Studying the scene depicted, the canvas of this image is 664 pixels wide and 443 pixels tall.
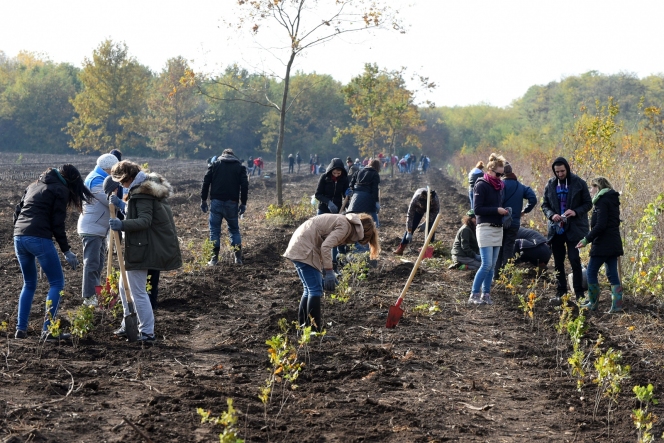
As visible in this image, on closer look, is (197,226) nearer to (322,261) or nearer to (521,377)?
(322,261)

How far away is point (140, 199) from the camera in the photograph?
711cm

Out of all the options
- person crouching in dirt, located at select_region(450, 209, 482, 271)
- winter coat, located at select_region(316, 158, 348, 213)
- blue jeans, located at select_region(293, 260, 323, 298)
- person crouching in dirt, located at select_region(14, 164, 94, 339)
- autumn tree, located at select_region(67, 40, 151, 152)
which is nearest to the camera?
person crouching in dirt, located at select_region(14, 164, 94, 339)

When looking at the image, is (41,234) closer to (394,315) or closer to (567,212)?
(394,315)

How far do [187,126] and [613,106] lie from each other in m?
57.4

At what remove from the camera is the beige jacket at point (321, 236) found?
22.9 ft

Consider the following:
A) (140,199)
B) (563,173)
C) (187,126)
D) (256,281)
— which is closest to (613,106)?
(563,173)

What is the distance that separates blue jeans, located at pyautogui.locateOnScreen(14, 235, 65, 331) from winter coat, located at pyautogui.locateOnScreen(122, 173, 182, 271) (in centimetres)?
67

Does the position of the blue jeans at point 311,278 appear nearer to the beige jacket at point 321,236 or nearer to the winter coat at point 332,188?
the beige jacket at point 321,236

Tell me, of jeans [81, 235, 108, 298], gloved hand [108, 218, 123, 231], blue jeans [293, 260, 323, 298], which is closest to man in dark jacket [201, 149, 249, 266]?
jeans [81, 235, 108, 298]

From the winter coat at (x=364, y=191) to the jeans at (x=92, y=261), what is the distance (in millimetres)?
4491

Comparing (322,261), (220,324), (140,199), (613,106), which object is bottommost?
(220,324)

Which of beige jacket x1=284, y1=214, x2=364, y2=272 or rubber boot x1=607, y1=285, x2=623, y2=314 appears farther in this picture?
rubber boot x1=607, y1=285, x2=623, y2=314

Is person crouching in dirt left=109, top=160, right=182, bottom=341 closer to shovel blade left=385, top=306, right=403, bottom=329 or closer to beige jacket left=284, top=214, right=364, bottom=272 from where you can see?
beige jacket left=284, top=214, right=364, bottom=272

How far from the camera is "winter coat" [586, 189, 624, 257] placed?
8938 millimetres
